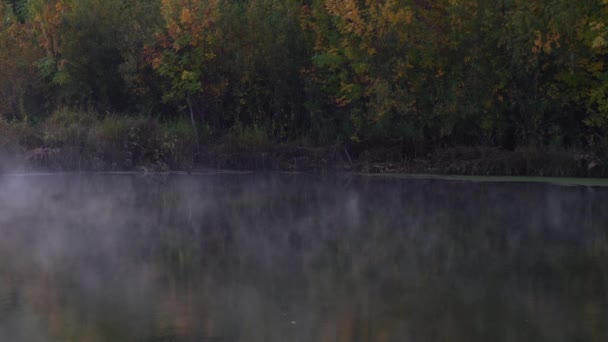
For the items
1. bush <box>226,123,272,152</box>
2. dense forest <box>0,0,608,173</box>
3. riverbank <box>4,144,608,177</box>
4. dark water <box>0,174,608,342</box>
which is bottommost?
dark water <box>0,174,608,342</box>

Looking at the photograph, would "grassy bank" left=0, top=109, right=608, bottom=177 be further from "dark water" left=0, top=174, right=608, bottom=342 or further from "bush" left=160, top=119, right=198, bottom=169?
"dark water" left=0, top=174, right=608, bottom=342

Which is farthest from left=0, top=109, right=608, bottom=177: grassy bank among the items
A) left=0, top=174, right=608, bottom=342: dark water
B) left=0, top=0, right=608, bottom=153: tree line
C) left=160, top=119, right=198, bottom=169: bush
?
left=0, top=174, right=608, bottom=342: dark water

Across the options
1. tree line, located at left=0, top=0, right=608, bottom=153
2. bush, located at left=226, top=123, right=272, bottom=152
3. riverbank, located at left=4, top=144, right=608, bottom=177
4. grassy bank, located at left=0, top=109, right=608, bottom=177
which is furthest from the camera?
bush, located at left=226, top=123, right=272, bottom=152

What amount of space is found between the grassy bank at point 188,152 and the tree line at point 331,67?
2.64 feet

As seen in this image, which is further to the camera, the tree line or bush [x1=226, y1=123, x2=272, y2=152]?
bush [x1=226, y1=123, x2=272, y2=152]

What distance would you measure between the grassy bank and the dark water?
4393 millimetres

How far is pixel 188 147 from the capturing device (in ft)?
86.6

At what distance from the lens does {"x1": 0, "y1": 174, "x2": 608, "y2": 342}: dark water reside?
843cm

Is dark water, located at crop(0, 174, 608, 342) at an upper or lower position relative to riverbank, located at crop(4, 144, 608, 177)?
lower

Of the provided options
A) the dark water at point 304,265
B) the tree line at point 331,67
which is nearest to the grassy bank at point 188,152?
the tree line at point 331,67

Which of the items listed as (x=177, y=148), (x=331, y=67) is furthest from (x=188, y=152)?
(x=331, y=67)

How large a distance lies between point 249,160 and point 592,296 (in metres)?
17.2

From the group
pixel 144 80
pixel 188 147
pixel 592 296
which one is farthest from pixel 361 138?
pixel 592 296

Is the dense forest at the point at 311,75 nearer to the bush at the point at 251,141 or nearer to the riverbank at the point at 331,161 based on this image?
the bush at the point at 251,141
